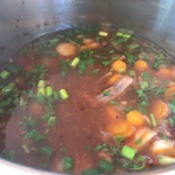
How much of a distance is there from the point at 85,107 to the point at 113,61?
19.4 inches

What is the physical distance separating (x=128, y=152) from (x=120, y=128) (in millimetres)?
182

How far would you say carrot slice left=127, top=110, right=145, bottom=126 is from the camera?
2006 millimetres

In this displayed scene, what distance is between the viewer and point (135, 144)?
6.25 feet

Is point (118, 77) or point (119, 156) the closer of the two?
point (119, 156)

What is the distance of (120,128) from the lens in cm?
197

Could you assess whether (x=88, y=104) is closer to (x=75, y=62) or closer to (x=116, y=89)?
(x=116, y=89)

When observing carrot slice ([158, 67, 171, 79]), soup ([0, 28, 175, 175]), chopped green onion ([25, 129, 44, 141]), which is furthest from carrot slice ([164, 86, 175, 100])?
chopped green onion ([25, 129, 44, 141])

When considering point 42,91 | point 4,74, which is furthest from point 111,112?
point 4,74

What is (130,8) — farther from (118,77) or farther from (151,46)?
(118,77)

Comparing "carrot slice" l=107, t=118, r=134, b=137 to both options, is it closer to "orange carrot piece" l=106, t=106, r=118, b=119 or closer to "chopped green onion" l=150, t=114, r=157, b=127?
"orange carrot piece" l=106, t=106, r=118, b=119

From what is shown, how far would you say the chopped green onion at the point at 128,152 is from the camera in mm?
1828

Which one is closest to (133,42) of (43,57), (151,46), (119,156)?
(151,46)

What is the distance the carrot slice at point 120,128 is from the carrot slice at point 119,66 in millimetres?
460

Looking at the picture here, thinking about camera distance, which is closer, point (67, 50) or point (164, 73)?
point (164, 73)
